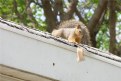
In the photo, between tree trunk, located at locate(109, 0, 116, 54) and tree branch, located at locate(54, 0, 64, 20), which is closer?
tree trunk, located at locate(109, 0, 116, 54)

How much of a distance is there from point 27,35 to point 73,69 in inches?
17.4

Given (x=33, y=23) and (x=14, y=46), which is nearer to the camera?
(x=14, y=46)

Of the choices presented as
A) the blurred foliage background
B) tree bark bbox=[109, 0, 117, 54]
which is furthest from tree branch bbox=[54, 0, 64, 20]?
tree bark bbox=[109, 0, 117, 54]

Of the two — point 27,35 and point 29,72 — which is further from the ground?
point 27,35

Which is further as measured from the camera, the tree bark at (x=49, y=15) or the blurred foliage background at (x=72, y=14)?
the tree bark at (x=49, y=15)

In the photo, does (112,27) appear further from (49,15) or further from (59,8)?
(49,15)

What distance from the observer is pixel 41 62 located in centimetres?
293

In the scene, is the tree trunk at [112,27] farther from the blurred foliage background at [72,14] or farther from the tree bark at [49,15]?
the tree bark at [49,15]

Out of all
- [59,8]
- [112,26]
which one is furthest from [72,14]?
[112,26]

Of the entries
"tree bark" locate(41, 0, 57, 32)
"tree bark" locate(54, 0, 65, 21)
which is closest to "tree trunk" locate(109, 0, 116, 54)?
"tree bark" locate(54, 0, 65, 21)

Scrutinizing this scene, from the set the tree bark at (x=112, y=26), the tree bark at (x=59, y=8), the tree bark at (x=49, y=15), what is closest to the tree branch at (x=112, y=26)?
the tree bark at (x=112, y=26)

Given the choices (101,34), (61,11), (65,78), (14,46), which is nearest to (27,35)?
(14,46)

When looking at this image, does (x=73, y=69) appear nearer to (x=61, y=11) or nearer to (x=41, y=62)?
(x=41, y=62)

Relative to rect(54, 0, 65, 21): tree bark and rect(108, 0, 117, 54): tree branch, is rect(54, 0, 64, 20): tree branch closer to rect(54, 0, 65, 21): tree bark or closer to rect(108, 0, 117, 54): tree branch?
rect(54, 0, 65, 21): tree bark
